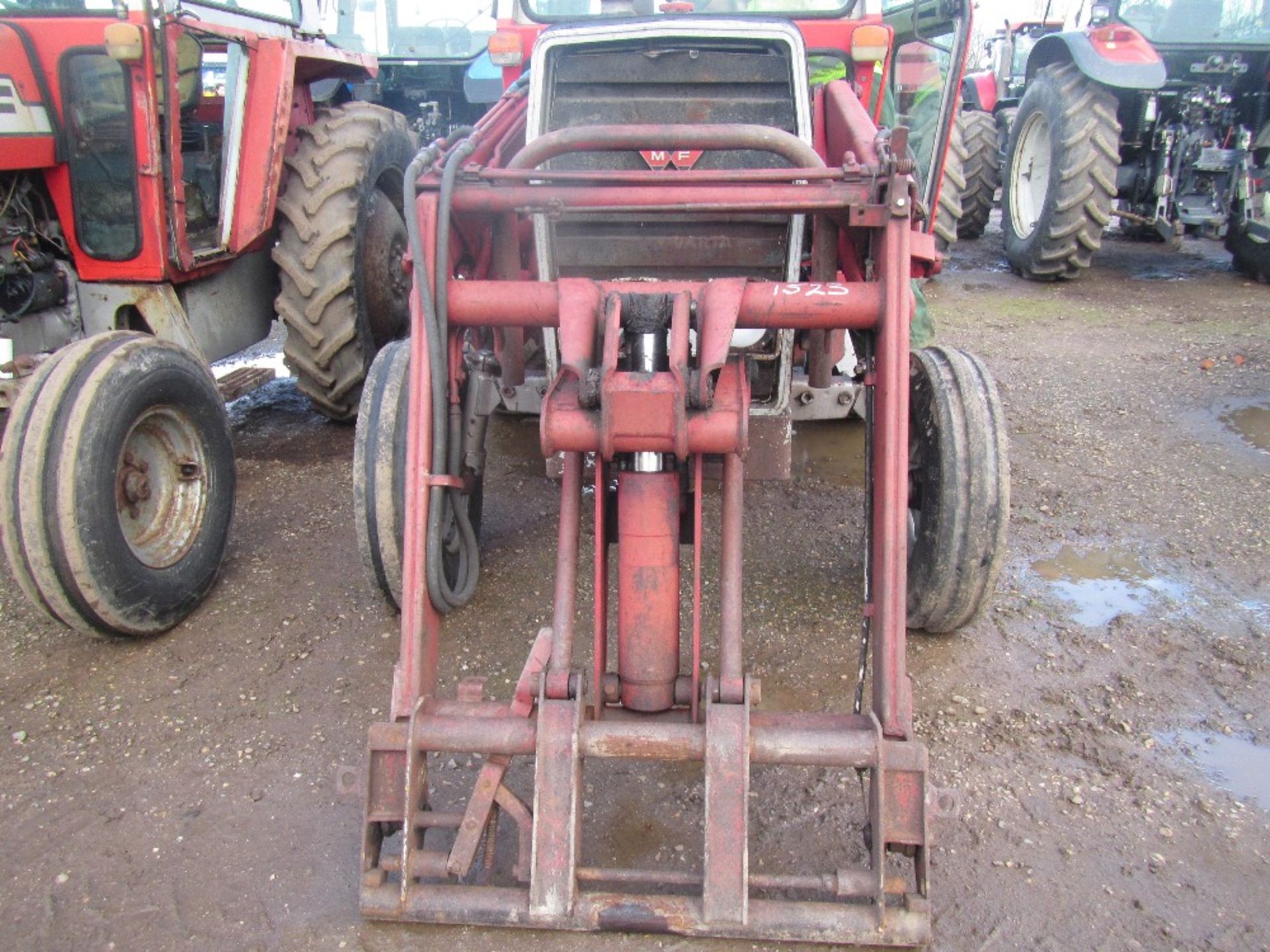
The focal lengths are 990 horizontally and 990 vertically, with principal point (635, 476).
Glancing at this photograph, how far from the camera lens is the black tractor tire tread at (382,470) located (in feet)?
9.54

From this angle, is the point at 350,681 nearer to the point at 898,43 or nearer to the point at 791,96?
the point at 791,96

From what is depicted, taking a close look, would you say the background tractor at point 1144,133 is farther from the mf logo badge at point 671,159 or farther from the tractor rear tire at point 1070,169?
the mf logo badge at point 671,159

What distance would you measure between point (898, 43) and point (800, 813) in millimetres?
3705

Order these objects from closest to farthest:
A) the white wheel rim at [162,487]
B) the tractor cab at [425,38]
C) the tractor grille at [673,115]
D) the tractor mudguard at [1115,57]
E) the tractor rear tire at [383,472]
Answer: the tractor rear tire at [383,472] < the white wheel rim at [162,487] < the tractor grille at [673,115] < the tractor mudguard at [1115,57] < the tractor cab at [425,38]

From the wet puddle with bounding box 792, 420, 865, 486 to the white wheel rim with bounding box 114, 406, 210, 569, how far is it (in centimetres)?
251

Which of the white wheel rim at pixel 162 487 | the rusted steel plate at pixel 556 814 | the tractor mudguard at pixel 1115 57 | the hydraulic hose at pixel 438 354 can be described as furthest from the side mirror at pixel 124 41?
the tractor mudguard at pixel 1115 57

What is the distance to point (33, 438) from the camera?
280 centimetres

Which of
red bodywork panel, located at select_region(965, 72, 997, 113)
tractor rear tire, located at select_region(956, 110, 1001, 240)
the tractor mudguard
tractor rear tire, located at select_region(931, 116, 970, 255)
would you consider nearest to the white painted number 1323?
tractor rear tire, located at select_region(931, 116, 970, 255)

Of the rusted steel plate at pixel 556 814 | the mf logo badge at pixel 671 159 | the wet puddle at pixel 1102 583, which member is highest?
the mf logo badge at pixel 671 159

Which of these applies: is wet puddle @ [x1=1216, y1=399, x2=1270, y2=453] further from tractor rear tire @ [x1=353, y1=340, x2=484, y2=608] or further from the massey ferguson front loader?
tractor rear tire @ [x1=353, y1=340, x2=484, y2=608]

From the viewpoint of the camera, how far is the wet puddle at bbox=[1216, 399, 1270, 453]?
4.84 m

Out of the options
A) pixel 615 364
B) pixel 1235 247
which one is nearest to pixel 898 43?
pixel 615 364

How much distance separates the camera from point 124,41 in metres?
3.32

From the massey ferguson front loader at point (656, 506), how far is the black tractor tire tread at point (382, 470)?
10 millimetres
